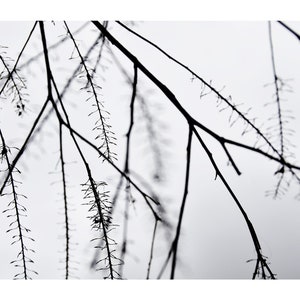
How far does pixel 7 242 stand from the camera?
705 millimetres

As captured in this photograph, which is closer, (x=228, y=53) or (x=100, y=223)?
(x=100, y=223)

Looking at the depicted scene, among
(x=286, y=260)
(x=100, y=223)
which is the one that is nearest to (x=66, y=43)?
(x=100, y=223)

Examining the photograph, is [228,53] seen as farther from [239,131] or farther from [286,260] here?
[286,260]

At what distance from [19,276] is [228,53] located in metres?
0.54

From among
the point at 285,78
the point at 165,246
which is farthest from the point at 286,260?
the point at 285,78

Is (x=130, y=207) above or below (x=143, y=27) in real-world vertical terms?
below

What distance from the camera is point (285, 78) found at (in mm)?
682

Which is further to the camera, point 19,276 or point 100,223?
point 19,276

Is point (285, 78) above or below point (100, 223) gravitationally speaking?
above

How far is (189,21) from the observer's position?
2.29ft

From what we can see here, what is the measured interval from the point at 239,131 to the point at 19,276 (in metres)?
0.46
